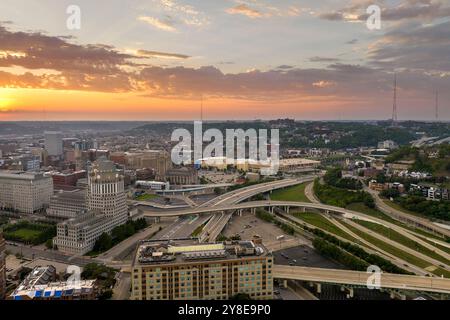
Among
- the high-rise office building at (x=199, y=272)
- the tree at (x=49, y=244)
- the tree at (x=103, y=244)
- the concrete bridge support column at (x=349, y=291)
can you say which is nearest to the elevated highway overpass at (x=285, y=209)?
the tree at (x=103, y=244)

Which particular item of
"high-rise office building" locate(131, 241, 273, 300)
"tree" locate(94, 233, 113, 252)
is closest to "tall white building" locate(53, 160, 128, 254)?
"tree" locate(94, 233, 113, 252)

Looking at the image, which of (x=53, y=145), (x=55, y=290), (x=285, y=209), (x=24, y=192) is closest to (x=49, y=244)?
(x=55, y=290)

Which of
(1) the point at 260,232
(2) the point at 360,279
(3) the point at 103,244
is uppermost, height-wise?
(2) the point at 360,279

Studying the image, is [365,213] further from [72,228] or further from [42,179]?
[42,179]

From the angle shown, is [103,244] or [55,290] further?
[103,244]

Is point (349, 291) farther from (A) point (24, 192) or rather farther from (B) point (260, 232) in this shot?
(A) point (24, 192)

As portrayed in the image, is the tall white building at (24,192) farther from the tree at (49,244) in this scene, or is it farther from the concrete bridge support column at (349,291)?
the concrete bridge support column at (349,291)
